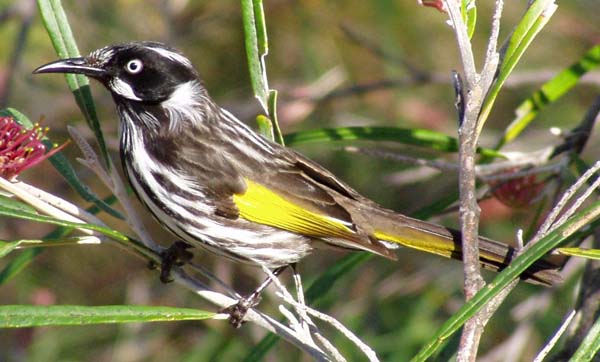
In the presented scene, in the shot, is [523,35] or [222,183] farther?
[222,183]

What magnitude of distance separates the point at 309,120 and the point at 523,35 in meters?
3.09

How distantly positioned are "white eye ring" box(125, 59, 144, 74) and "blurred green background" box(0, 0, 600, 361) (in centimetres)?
124

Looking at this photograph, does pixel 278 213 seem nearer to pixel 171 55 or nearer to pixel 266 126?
pixel 266 126

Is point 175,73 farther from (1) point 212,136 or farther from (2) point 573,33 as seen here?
(2) point 573,33

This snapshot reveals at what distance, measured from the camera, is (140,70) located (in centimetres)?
323

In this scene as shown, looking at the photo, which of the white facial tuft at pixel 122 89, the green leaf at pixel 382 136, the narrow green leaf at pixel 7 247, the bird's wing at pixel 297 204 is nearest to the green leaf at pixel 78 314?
the narrow green leaf at pixel 7 247

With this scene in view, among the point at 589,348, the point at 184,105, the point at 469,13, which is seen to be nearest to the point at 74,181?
the point at 184,105

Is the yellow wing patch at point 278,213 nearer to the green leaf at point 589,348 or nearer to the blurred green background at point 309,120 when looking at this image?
the green leaf at point 589,348

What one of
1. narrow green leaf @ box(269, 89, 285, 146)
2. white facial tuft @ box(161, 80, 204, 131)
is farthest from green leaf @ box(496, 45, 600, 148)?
white facial tuft @ box(161, 80, 204, 131)

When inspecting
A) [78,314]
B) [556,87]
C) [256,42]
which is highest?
[556,87]

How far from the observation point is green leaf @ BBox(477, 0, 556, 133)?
219cm

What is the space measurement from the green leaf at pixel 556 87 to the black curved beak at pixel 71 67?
138 cm

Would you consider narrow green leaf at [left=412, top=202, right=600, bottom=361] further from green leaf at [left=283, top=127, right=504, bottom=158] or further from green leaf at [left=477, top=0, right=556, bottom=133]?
green leaf at [left=283, top=127, right=504, bottom=158]

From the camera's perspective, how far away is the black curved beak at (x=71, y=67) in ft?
9.47
